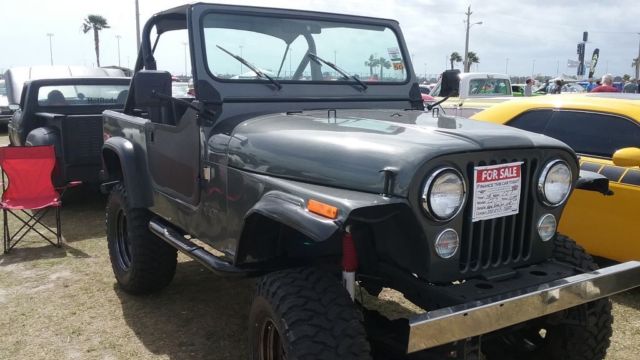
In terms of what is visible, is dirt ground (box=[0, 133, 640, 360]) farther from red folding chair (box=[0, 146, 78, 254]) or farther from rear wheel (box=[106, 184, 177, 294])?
red folding chair (box=[0, 146, 78, 254])

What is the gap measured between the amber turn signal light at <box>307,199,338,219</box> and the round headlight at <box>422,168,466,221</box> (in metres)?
0.34

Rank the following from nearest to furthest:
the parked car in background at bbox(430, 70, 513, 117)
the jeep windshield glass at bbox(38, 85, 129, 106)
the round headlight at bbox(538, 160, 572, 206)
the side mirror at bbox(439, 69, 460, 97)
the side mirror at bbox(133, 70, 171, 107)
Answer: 1. the round headlight at bbox(538, 160, 572, 206)
2. the side mirror at bbox(133, 70, 171, 107)
3. the side mirror at bbox(439, 69, 460, 97)
4. the jeep windshield glass at bbox(38, 85, 129, 106)
5. the parked car in background at bbox(430, 70, 513, 117)

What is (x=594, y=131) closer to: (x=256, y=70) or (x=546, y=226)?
(x=546, y=226)

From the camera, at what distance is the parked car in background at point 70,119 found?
6.75 metres

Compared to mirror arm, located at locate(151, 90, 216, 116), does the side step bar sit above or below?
below

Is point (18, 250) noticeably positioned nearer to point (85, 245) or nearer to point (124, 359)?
point (85, 245)

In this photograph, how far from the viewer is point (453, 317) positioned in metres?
2.03

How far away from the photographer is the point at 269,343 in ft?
8.53

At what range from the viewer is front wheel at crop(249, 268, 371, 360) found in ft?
7.13

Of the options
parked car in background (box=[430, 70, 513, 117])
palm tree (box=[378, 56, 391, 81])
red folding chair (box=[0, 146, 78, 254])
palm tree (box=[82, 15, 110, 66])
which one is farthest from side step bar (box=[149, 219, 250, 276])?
palm tree (box=[82, 15, 110, 66])

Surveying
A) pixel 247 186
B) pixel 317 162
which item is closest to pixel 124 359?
pixel 247 186

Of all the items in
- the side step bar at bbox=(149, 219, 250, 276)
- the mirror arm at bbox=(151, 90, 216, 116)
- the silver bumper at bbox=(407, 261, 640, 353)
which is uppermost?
the mirror arm at bbox=(151, 90, 216, 116)

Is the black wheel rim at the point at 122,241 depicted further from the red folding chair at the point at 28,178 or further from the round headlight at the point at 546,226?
the round headlight at the point at 546,226

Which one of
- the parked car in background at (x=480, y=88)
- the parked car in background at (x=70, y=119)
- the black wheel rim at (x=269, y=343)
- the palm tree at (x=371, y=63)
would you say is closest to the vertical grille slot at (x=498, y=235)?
the black wheel rim at (x=269, y=343)
